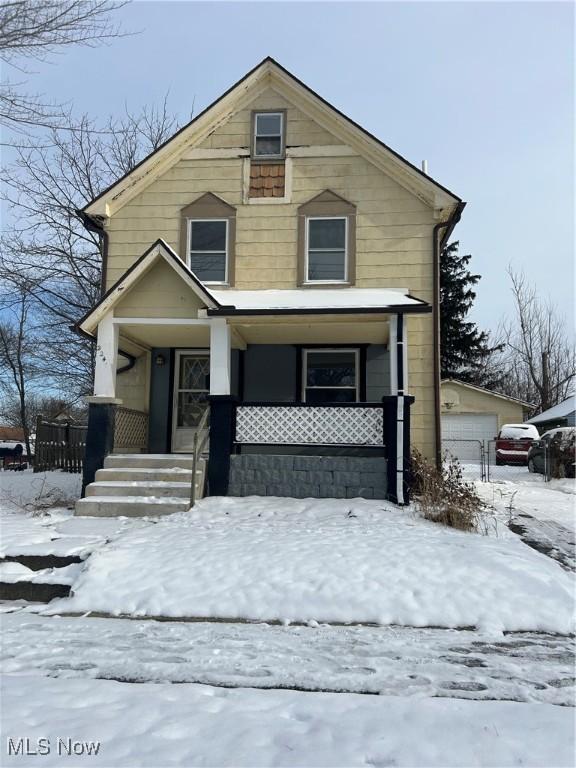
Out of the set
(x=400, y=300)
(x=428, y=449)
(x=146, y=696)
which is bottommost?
(x=146, y=696)

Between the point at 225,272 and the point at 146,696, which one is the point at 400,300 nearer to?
the point at 225,272

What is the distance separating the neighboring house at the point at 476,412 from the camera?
27.9 meters

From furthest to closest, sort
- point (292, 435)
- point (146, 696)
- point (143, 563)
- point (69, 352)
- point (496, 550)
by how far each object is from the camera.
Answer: point (69, 352)
point (292, 435)
point (496, 550)
point (143, 563)
point (146, 696)

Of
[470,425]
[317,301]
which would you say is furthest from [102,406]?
[470,425]

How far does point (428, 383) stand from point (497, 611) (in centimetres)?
634

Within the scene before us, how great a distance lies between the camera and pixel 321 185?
1164 cm

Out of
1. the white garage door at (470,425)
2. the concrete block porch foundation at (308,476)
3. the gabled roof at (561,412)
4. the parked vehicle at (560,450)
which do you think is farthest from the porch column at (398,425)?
the white garage door at (470,425)

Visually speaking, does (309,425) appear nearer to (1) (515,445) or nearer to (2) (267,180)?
(2) (267,180)

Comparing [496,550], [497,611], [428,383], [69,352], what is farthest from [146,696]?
[69,352]

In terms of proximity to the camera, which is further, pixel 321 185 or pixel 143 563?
pixel 321 185

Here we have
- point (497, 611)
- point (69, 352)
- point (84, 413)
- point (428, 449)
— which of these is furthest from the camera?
point (84, 413)

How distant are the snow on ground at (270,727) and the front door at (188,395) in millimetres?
8187

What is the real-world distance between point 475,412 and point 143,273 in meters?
22.1

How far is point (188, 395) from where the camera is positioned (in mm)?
11930
